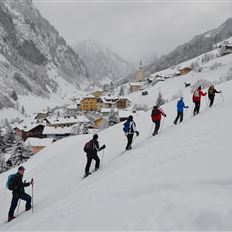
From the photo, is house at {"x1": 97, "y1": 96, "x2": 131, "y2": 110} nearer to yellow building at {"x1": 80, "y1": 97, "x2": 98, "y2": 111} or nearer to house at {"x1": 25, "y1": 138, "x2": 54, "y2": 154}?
yellow building at {"x1": 80, "y1": 97, "x2": 98, "y2": 111}

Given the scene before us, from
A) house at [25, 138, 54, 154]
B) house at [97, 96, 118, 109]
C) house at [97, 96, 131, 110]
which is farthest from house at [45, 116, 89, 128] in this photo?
house at [97, 96, 118, 109]

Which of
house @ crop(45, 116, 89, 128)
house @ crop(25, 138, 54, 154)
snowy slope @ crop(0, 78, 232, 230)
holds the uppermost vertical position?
snowy slope @ crop(0, 78, 232, 230)

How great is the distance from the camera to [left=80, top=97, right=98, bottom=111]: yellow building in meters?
160

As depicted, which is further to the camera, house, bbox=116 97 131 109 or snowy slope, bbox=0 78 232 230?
house, bbox=116 97 131 109

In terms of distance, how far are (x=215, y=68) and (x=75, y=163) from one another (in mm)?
126100

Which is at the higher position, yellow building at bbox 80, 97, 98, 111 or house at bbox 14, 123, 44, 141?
yellow building at bbox 80, 97, 98, 111

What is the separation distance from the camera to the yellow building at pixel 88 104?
526ft

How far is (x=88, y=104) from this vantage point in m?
162

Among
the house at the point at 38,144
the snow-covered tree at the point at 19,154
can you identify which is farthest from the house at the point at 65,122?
the snow-covered tree at the point at 19,154

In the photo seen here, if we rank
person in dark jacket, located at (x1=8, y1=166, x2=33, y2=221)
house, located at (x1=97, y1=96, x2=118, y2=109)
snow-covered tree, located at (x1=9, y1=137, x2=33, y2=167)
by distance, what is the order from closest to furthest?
person in dark jacket, located at (x1=8, y1=166, x2=33, y2=221), snow-covered tree, located at (x1=9, y1=137, x2=33, y2=167), house, located at (x1=97, y1=96, x2=118, y2=109)

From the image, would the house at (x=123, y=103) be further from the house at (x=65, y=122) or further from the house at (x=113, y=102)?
the house at (x=65, y=122)

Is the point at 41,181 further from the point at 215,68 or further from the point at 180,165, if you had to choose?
the point at 215,68

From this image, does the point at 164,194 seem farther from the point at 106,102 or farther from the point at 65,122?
the point at 106,102

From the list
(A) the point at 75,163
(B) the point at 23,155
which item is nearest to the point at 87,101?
(B) the point at 23,155
